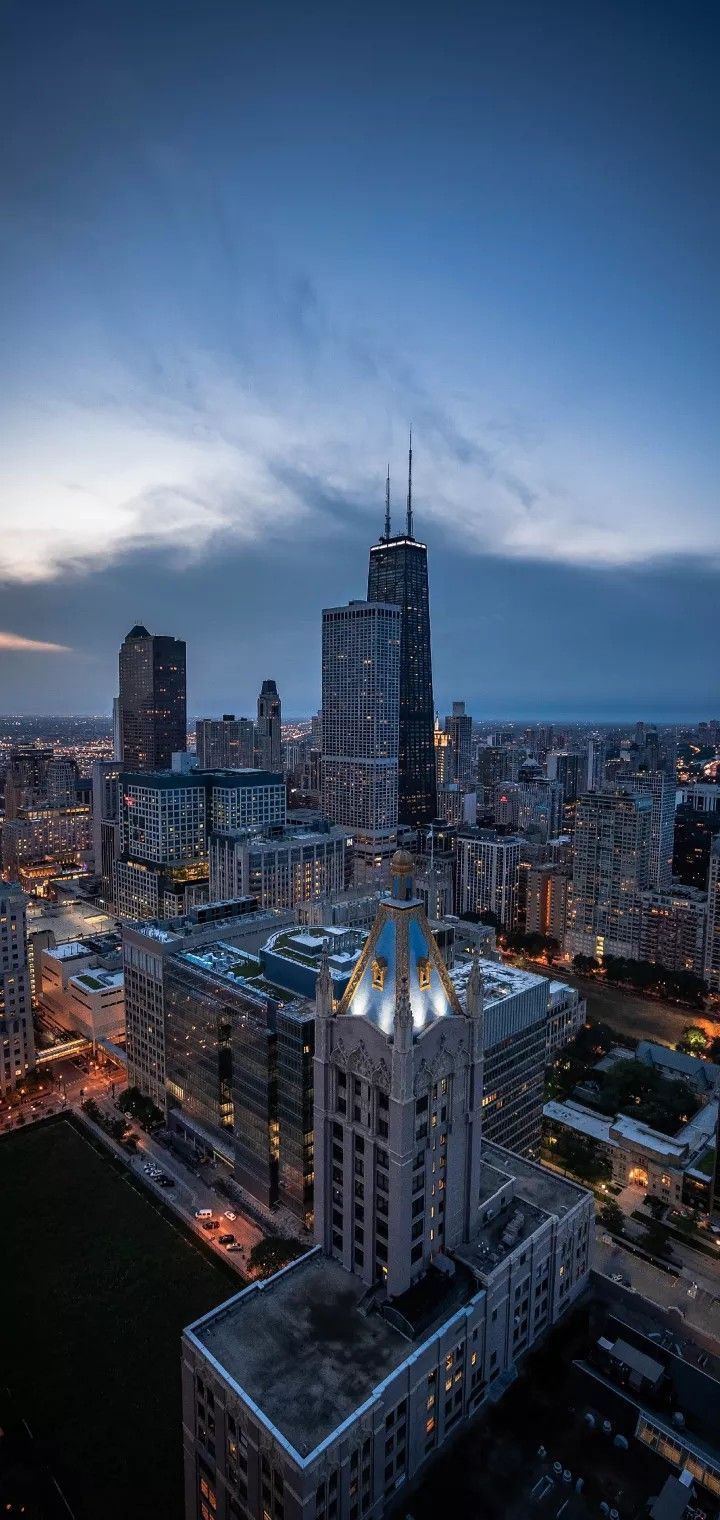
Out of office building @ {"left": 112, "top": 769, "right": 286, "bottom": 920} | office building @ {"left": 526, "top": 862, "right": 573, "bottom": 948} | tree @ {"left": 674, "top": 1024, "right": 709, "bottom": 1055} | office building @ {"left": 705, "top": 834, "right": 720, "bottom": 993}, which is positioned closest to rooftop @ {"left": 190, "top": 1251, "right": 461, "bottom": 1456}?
tree @ {"left": 674, "top": 1024, "right": 709, "bottom": 1055}

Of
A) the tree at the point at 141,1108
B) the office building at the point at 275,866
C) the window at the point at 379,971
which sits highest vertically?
the window at the point at 379,971

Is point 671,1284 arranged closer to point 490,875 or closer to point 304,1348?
point 304,1348

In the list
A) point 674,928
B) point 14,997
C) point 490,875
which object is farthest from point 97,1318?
point 490,875

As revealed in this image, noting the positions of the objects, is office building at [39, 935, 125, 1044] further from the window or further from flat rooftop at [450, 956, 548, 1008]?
the window

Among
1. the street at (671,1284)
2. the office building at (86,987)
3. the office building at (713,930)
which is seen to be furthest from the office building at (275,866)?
the street at (671,1284)

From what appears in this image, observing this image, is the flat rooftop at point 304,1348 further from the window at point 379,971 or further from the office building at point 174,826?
the office building at point 174,826

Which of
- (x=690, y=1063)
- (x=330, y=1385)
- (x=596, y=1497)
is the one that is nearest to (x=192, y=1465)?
(x=330, y=1385)
